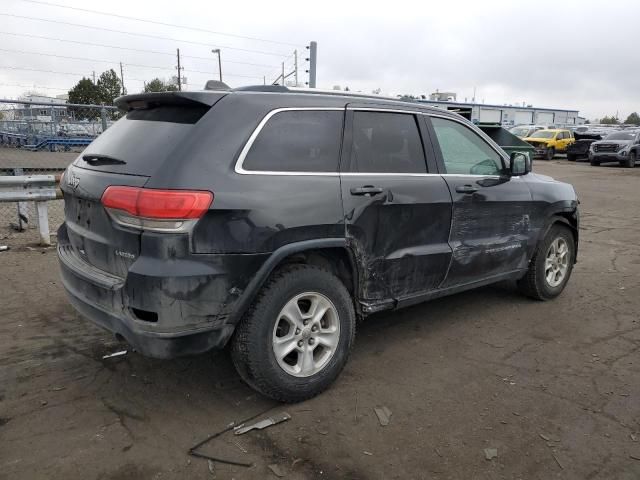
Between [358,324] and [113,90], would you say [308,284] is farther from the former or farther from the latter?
[113,90]

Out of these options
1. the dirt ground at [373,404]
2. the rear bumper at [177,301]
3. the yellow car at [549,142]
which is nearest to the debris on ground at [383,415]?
the dirt ground at [373,404]

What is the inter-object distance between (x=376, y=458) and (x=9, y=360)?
270 cm

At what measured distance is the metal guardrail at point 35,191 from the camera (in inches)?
257

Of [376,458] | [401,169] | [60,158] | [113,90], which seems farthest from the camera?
[113,90]

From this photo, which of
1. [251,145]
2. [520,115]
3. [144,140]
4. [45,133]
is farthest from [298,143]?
[520,115]

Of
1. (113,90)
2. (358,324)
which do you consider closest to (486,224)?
(358,324)

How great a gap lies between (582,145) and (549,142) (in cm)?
181

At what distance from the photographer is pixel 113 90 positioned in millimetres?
51438

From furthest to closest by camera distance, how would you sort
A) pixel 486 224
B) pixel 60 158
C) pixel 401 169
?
1. pixel 60 158
2. pixel 486 224
3. pixel 401 169

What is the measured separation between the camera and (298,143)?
129 inches

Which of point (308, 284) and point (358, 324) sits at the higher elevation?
point (308, 284)

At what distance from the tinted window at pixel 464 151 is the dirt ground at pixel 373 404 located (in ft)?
4.39

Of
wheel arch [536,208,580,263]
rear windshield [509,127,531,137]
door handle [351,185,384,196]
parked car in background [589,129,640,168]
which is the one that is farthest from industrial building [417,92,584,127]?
door handle [351,185,384,196]

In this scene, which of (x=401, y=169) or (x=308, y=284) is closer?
(x=308, y=284)
